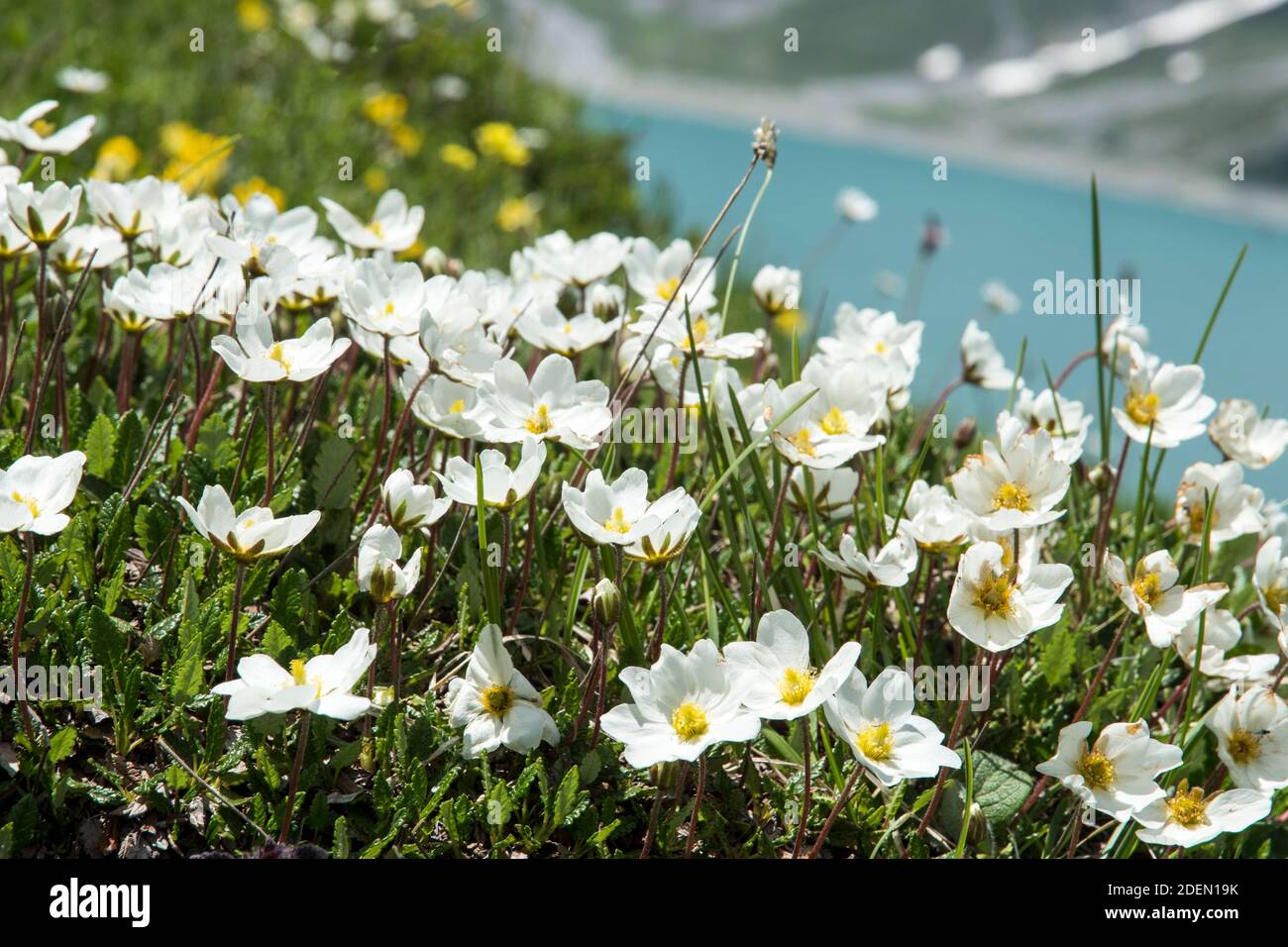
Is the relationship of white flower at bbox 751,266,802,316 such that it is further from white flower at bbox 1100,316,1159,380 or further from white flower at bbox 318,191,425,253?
white flower at bbox 318,191,425,253

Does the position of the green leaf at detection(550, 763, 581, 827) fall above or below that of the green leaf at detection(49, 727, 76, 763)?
below

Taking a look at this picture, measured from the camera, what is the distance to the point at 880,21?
9109mm

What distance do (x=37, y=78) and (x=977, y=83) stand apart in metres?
6.47

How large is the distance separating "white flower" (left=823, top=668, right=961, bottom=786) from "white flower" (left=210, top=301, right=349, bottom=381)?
32.5 inches

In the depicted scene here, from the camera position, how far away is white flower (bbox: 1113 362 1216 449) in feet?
6.63

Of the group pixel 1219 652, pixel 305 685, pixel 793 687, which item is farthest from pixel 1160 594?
pixel 305 685

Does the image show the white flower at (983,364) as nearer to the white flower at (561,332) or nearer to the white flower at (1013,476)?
the white flower at (1013,476)

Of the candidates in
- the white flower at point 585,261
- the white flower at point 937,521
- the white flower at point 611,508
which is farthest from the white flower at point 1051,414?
the white flower at point 611,508

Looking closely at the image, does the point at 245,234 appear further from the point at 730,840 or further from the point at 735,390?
the point at 730,840

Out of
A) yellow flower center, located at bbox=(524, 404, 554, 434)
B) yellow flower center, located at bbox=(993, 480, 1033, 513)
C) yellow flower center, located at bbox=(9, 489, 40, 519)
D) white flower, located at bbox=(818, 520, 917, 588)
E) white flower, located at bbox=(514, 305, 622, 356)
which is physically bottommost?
white flower, located at bbox=(818, 520, 917, 588)

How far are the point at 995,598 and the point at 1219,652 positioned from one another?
18.5 inches

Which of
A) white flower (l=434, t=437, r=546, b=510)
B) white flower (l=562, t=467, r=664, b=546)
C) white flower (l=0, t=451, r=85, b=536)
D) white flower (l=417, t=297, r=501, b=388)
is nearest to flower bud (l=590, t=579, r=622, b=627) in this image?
white flower (l=562, t=467, r=664, b=546)
